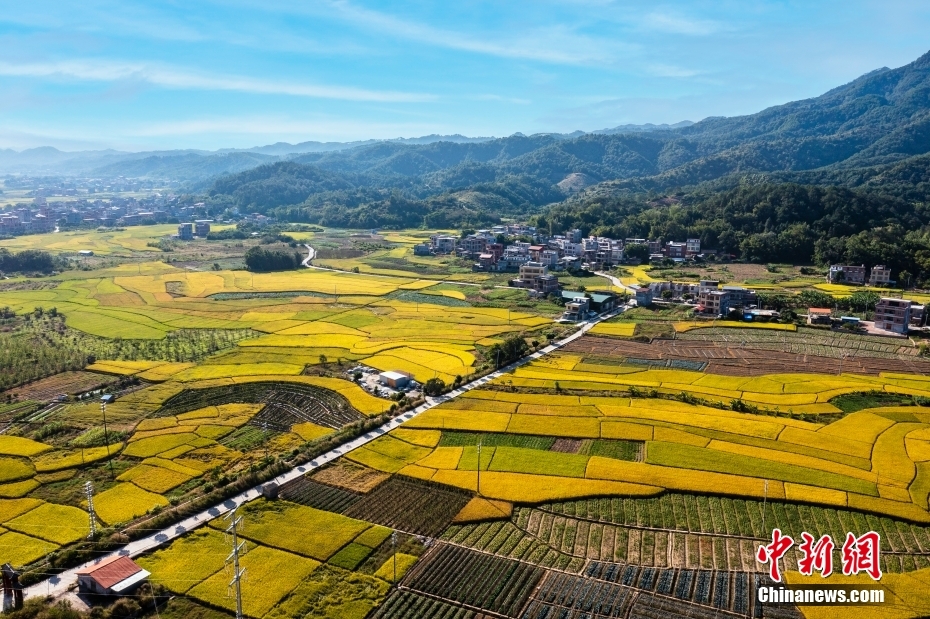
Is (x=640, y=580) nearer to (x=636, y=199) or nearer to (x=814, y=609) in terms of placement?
(x=814, y=609)

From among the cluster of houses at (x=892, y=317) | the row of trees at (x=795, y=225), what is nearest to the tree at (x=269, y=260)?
the row of trees at (x=795, y=225)

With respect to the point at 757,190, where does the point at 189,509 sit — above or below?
below

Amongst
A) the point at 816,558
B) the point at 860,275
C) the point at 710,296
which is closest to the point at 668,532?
the point at 816,558

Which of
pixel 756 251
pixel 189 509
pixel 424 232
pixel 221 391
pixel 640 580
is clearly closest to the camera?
pixel 640 580

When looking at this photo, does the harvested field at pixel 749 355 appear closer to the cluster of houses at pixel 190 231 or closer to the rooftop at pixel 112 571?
the rooftop at pixel 112 571

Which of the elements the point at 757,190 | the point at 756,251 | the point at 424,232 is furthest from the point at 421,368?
Result: the point at 424,232

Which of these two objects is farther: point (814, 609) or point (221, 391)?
point (221, 391)
